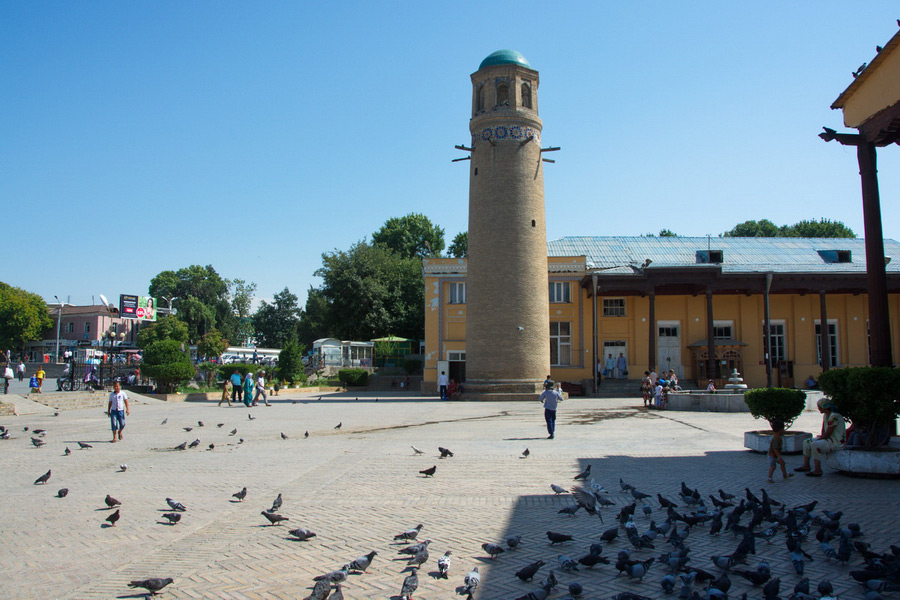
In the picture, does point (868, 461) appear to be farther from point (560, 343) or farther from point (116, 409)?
point (560, 343)

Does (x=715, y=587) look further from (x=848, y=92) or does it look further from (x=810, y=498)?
(x=848, y=92)

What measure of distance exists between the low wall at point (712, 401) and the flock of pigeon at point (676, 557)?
16.0 m

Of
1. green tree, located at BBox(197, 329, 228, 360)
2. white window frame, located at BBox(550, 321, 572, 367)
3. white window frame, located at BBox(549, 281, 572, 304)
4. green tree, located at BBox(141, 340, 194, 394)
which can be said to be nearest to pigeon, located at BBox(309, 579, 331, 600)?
green tree, located at BBox(141, 340, 194, 394)

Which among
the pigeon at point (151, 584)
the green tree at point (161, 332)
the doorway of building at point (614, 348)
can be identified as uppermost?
the green tree at point (161, 332)

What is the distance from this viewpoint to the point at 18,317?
6894 centimetres

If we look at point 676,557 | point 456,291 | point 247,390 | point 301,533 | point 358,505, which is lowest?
point 358,505

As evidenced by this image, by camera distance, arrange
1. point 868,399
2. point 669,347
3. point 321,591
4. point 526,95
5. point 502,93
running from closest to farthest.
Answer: point 321,591, point 868,399, point 502,93, point 526,95, point 669,347

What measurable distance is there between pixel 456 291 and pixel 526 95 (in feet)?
37.7

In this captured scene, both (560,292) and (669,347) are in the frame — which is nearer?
(669,347)

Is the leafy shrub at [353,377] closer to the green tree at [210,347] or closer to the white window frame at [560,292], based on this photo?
the white window frame at [560,292]

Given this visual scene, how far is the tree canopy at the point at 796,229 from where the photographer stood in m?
61.9

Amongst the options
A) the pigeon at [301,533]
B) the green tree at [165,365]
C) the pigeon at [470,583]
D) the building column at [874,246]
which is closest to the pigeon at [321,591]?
the pigeon at [470,583]

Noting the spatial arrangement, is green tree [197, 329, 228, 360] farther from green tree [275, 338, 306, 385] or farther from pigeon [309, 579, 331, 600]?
pigeon [309, 579, 331, 600]

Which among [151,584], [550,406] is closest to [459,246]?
[550,406]
